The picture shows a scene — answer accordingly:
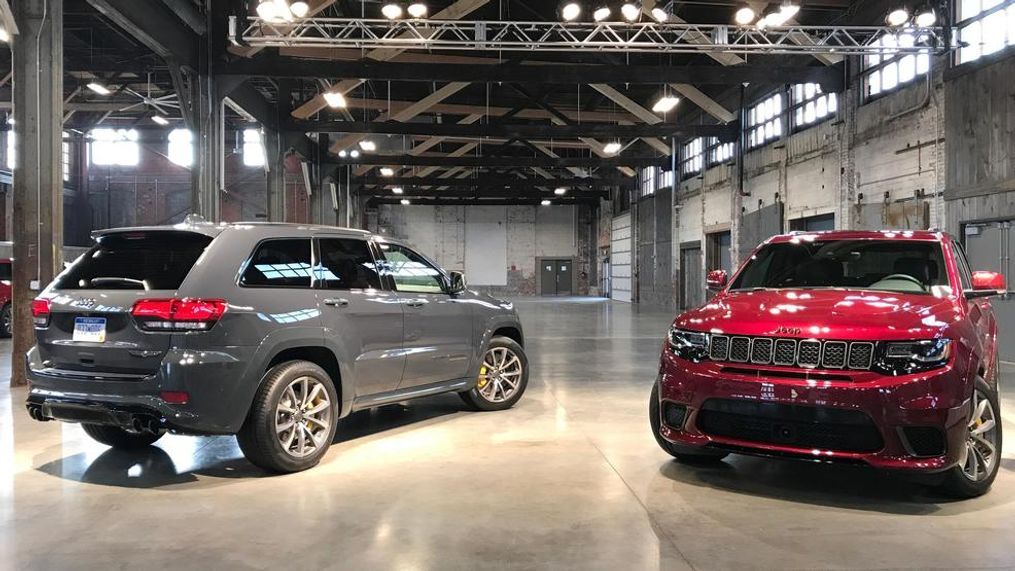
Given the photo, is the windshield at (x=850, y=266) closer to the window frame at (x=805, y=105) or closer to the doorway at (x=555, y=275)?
the window frame at (x=805, y=105)

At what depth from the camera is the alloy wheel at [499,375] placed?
270 inches

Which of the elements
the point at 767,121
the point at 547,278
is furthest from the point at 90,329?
the point at 547,278

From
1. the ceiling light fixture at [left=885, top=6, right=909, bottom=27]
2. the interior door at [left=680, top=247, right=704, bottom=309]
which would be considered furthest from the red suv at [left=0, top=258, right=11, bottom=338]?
the interior door at [left=680, top=247, right=704, bottom=309]

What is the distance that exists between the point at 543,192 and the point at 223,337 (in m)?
30.8

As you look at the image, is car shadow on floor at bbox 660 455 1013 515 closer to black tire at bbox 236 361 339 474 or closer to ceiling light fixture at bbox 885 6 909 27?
black tire at bbox 236 361 339 474

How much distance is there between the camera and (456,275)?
20.5ft

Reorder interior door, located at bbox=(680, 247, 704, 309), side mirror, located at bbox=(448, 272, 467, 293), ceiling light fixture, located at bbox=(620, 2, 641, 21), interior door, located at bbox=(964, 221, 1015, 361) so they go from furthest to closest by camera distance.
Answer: interior door, located at bbox=(680, 247, 704, 309) < ceiling light fixture, located at bbox=(620, 2, 641, 21) < interior door, located at bbox=(964, 221, 1015, 361) < side mirror, located at bbox=(448, 272, 467, 293)

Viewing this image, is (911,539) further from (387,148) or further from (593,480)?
(387,148)

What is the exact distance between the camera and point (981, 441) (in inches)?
164

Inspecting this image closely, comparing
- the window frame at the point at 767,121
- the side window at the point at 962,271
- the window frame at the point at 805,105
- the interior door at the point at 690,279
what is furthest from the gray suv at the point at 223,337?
the interior door at the point at 690,279

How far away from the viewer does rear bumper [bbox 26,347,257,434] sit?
13.5ft

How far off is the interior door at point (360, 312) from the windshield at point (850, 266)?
2.55m

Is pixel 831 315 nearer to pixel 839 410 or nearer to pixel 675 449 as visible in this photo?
pixel 839 410

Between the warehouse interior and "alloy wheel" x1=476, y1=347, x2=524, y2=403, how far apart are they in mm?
322
